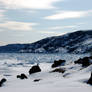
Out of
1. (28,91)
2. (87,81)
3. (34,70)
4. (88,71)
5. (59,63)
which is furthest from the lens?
(59,63)

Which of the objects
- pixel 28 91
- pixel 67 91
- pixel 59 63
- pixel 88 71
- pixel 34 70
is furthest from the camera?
pixel 59 63

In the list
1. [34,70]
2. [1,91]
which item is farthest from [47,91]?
[34,70]

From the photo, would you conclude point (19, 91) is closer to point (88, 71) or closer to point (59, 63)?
point (88, 71)

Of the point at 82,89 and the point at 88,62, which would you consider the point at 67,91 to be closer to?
the point at 82,89

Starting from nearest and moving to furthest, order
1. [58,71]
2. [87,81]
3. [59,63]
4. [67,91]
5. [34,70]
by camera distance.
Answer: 1. [67,91]
2. [87,81]
3. [58,71]
4. [34,70]
5. [59,63]

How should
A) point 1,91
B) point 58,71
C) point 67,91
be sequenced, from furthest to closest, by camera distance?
point 58,71 → point 1,91 → point 67,91

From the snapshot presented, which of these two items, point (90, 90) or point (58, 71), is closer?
point (90, 90)

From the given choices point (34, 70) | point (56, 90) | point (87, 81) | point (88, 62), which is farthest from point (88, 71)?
point (34, 70)

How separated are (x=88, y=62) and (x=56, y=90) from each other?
15005mm

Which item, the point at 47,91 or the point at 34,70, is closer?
the point at 47,91

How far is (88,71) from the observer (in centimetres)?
2100

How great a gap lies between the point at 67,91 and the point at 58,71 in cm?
1467

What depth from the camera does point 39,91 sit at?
13477mm

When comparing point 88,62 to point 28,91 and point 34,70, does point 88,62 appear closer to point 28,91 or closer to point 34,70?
point 34,70
